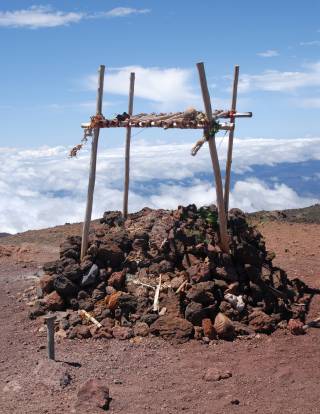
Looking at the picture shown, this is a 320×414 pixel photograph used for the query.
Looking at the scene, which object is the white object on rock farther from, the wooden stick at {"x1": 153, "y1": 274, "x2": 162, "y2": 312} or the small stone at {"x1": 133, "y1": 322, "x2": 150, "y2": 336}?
the small stone at {"x1": 133, "y1": 322, "x2": 150, "y2": 336}

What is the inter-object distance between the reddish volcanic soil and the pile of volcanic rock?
283 millimetres

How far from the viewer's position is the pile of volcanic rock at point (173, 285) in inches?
324

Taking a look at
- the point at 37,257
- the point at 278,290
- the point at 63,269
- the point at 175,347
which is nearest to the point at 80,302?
the point at 63,269

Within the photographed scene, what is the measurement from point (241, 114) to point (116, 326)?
4.20 metres

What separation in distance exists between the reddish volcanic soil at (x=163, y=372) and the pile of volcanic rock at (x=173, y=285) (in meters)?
0.28

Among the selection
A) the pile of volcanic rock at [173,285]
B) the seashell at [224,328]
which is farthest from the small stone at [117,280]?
the seashell at [224,328]

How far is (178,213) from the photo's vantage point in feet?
33.1

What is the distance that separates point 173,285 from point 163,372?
1962mm

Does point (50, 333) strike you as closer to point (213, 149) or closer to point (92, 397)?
point (92, 397)

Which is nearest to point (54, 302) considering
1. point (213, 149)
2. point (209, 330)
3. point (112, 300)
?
point (112, 300)

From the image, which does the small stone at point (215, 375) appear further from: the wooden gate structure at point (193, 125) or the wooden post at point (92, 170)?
the wooden post at point (92, 170)

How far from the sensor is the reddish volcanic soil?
6160 mm

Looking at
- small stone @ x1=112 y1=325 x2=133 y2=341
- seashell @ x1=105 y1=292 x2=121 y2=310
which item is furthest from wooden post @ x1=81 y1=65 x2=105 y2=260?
small stone @ x1=112 y1=325 x2=133 y2=341

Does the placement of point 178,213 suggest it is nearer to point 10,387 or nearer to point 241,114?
point 241,114
